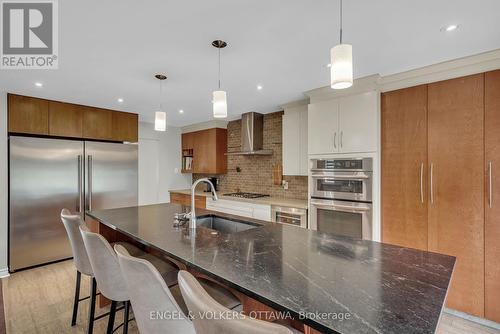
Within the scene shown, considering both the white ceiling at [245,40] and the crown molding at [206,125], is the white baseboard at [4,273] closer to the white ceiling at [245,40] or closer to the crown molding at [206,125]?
the white ceiling at [245,40]

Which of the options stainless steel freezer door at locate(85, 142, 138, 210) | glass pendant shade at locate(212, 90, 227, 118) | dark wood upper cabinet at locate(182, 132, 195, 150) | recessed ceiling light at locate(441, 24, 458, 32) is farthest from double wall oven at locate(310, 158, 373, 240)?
dark wood upper cabinet at locate(182, 132, 195, 150)

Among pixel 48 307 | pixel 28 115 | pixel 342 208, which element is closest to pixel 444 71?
pixel 342 208

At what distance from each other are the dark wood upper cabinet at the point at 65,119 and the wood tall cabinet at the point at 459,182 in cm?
459

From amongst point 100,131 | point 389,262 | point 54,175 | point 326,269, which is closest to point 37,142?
point 54,175

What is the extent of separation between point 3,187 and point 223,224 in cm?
308

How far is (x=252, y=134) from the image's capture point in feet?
13.9

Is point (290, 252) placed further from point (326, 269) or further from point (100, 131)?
point (100, 131)

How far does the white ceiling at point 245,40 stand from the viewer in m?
1.52

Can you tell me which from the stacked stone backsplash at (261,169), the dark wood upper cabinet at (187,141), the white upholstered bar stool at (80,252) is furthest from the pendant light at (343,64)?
the dark wood upper cabinet at (187,141)

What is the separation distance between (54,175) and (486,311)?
5.19 m

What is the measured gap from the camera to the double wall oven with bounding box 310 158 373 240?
268 centimetres

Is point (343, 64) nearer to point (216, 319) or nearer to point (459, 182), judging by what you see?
point (216, 319)

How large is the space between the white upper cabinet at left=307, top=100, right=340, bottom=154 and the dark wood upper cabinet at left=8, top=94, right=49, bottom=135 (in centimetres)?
367

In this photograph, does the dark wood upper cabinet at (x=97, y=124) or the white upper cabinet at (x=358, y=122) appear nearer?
the white upper cabinet at (x=358, y=122)
